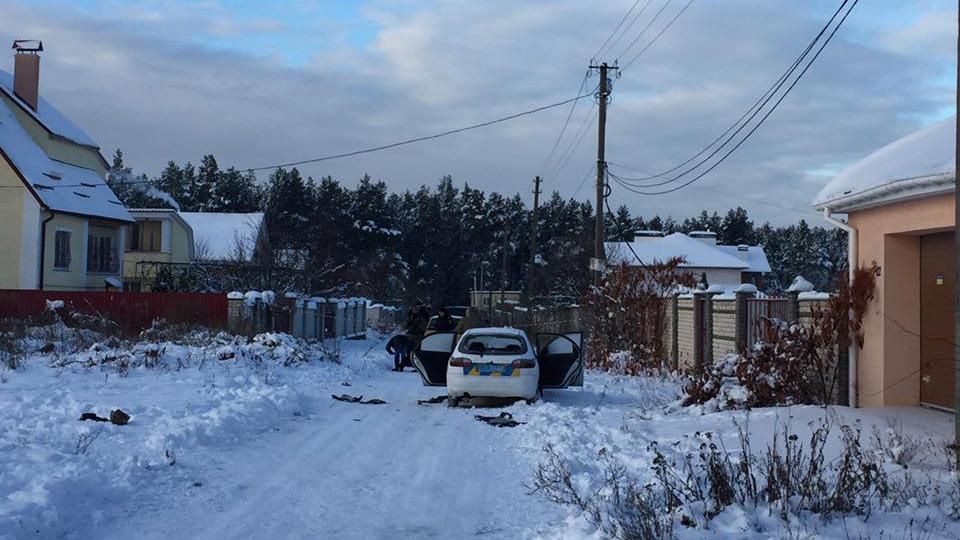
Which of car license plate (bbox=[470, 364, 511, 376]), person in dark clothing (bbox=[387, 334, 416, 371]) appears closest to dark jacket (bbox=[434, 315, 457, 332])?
person in dark clothing (bbox=[387, 334, 416, 371])

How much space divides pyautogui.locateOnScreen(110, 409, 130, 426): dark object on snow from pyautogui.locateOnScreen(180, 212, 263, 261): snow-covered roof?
4437 cm

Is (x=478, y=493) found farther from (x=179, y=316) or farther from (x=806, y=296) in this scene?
(x=179, y=316)

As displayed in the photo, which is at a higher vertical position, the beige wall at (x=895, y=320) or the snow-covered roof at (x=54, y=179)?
the snow-covered roof at (x=54, y=179)

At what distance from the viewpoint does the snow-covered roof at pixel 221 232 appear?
2253 inches

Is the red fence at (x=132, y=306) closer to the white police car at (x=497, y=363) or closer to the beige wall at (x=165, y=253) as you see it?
the white police car at (x=497, y=363)

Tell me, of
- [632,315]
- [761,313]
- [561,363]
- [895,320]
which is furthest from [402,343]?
[895,320]

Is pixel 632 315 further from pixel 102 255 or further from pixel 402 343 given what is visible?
pixel 102 255

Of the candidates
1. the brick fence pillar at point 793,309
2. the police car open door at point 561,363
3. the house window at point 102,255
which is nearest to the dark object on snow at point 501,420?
the police car open door at point 561,363

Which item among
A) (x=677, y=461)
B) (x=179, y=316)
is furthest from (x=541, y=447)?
(x=179, y=316)

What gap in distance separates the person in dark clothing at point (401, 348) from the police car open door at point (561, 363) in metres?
8.82

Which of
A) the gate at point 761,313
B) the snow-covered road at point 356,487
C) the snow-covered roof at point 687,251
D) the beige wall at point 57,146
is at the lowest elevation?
the snow-covered road at point 356,487

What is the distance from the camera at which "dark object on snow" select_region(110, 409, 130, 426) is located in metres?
11.1

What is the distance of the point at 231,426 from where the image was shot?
11.9m

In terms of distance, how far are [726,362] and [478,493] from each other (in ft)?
24.8
